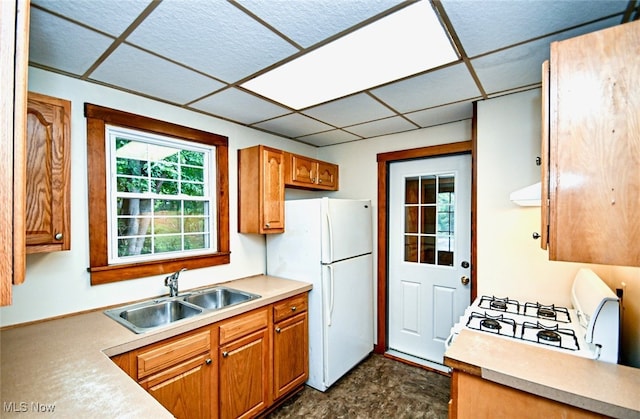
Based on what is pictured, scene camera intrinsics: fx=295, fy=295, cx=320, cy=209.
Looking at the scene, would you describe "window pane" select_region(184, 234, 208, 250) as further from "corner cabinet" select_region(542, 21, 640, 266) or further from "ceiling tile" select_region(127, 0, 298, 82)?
"corner cabinet" select_region(542, 21, 640, 266)

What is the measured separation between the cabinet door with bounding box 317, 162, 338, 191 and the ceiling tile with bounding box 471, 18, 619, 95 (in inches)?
66.7

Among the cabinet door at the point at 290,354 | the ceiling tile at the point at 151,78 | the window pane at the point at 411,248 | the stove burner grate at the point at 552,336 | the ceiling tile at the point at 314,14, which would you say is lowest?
the cabinet door at the point at 290,354

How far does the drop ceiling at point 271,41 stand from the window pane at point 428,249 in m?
1.34

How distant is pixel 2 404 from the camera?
3.26ft

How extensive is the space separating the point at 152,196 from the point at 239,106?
0.96m

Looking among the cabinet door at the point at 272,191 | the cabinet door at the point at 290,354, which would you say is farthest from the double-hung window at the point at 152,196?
the cabinet door at the point at 290,354

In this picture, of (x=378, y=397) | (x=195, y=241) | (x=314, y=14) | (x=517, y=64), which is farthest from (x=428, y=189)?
(x=195, y=241)

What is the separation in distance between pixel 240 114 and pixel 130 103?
2.60 ft

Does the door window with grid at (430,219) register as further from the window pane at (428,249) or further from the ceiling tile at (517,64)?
the ceiling tile at (517,64)

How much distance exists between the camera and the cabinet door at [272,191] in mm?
2594

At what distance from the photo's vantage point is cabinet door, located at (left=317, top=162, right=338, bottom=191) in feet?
10.6

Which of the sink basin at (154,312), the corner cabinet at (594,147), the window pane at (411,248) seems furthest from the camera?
the window pane at (411,248)

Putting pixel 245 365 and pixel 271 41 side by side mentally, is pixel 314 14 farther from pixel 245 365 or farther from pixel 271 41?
pixel 245 365

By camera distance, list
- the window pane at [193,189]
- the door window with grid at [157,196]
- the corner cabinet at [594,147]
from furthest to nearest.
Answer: the window pane at [193,189]
the door window with grid at [157,196]
the corner cabinet at [594,147]
